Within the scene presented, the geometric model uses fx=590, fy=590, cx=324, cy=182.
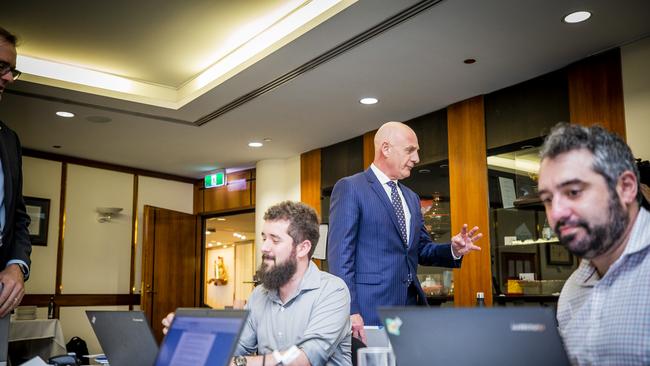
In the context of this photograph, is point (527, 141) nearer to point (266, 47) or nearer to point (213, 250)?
point (266, 47)

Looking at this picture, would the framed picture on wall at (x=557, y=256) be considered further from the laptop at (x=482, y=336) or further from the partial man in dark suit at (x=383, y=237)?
the laptop at (x=482, y=336)

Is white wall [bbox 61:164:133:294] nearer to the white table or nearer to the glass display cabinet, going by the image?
the white table

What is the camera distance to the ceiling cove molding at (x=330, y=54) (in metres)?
3.43

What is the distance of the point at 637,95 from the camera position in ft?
12.7

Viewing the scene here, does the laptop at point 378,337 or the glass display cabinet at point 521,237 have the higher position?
the glass display cabinet at point 521,237

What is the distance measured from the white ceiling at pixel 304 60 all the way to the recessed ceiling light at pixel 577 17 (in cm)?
6

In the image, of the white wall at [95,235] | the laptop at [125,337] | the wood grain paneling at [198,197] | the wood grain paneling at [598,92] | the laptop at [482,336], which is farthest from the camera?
the wood grain paneling at [198,197]

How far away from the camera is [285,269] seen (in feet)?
6.66

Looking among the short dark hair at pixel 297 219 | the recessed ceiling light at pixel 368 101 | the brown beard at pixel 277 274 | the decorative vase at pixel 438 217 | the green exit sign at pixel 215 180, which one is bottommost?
the brown beard at pixel 277 274

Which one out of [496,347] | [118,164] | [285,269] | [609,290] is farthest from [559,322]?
[118,164]

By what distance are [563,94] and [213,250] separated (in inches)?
345

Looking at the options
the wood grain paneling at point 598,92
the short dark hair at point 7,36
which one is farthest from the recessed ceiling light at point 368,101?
the short dark hair at point 7,36

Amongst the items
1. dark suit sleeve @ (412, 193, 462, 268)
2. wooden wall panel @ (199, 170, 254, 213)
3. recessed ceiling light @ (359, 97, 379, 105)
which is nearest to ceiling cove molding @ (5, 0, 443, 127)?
recessed ceiling light @ (359, 97, 379, 105)

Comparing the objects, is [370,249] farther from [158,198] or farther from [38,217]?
[158,198]
